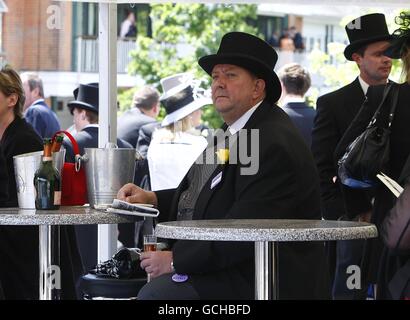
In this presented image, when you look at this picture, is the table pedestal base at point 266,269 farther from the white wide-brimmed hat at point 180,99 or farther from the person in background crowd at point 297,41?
the person in background crowd at point 297,41

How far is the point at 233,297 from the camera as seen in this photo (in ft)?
13.6

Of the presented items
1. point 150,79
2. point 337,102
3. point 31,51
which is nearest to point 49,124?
point 337,102

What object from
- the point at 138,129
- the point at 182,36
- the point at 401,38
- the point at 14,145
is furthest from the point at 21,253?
the point at 182,36

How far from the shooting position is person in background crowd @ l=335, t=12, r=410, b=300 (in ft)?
15.5

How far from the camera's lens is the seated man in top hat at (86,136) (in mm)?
8117

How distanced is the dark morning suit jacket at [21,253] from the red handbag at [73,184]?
1.64ft

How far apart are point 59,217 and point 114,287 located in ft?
2.72

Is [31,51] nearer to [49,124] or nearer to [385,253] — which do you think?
[49,124]

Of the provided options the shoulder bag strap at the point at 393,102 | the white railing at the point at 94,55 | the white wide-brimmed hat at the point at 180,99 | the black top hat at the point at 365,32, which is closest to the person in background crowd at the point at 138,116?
the white wide-brimmed hat at the point at 180,99

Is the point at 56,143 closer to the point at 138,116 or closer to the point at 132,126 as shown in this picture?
the point at 132,126

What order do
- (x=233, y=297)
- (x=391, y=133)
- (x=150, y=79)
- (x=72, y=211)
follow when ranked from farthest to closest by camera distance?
(x=150, y=79) → (x=391, y=133) → (x=72, y=211) → (x=233, y=297)

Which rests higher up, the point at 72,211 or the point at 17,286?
the point at 72,211
